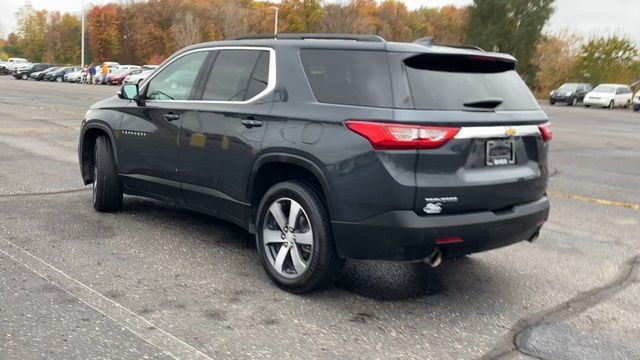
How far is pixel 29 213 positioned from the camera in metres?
6.17

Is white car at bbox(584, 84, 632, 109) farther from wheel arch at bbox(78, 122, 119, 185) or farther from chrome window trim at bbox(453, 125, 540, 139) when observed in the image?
chrome window trim at bbox(453, 125, 540, 139)

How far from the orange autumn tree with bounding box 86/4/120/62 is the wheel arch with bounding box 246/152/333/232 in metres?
93.5

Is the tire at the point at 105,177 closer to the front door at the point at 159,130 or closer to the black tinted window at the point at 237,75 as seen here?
the front door at the point at 159,130

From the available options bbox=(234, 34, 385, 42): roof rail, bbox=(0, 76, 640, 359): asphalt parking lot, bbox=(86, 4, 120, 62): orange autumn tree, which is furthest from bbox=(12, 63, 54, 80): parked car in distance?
bbox=(234, 34, 385, 42): roof rail

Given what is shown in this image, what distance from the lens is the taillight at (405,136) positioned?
371 cm

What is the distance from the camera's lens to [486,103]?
13.4ft

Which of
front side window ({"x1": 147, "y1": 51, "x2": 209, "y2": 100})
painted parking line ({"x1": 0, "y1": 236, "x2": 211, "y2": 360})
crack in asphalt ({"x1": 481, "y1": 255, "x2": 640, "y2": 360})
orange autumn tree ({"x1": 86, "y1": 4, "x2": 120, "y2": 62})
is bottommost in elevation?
painted parking line ({"x1": 0, "y1": 236, "x2": 211, "y2": 360})

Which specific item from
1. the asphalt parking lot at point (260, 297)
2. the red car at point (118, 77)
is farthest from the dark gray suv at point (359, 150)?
the red car at point (118, 77)

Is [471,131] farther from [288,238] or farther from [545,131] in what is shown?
[288,238]

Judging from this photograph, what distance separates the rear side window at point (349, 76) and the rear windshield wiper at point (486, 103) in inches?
22.3

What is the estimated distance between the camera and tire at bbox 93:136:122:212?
6055 millimetres

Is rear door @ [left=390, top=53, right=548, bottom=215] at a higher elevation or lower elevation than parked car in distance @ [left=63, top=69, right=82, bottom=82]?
higher

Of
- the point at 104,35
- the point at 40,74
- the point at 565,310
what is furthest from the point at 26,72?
the point at 565,310

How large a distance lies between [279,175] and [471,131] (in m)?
1.40
